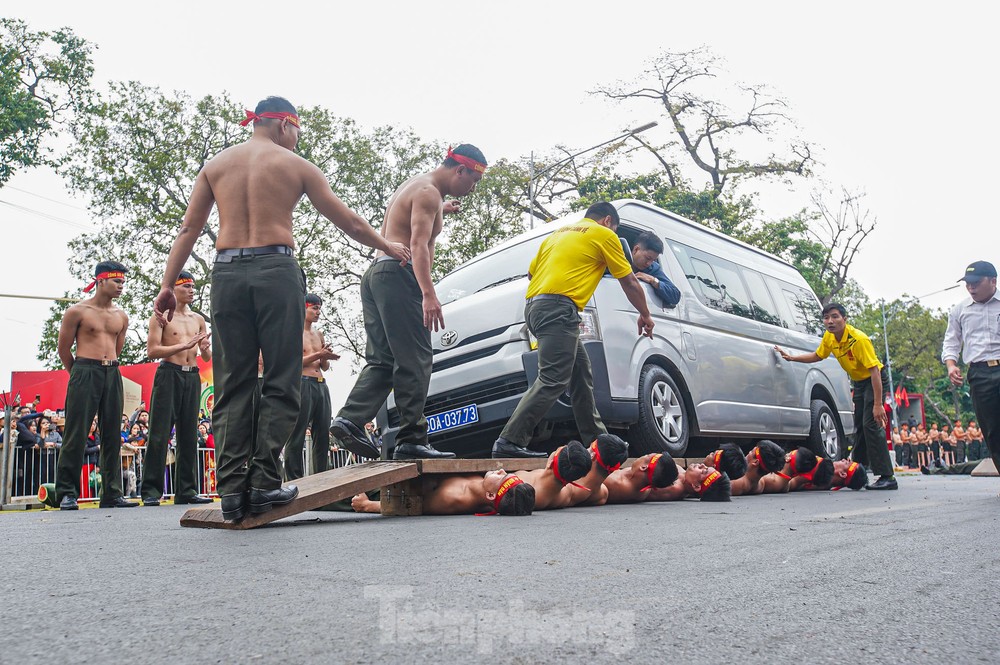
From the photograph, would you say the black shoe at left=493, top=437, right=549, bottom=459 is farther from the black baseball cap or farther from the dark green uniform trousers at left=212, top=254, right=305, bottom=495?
the black baseball cap

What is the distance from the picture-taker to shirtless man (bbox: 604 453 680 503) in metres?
4.99

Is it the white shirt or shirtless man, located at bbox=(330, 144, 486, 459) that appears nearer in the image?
shirtless man, located at bbox=(330, 144, 486, 459)

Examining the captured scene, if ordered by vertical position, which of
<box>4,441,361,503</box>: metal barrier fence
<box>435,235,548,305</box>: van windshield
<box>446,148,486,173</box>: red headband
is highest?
<box>446,148,486,173</box>: red headband

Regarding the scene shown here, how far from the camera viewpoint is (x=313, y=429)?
7.60 m

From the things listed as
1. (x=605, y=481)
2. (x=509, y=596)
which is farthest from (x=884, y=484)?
(x=509, y=596)

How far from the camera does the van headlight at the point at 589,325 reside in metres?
5.81

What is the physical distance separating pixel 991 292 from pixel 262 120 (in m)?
5.76

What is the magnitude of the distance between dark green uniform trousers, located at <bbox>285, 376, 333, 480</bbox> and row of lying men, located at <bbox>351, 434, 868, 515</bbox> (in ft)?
6.05

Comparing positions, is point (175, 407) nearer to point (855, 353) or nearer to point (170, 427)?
point (170, 427)

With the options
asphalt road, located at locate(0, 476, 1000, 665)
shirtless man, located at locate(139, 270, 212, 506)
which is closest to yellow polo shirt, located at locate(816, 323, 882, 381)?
asphalt road, located at locate(0, 476, 1000, 665)

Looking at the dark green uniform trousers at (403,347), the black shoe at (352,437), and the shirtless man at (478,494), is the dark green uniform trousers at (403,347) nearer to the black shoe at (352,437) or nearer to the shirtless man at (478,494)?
the black shoe at (352,437)

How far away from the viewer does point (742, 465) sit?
19.2 ft

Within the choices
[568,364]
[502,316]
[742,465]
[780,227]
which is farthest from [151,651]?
[780,227]

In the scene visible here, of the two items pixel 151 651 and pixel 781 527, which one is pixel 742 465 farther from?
pixel 151 651
